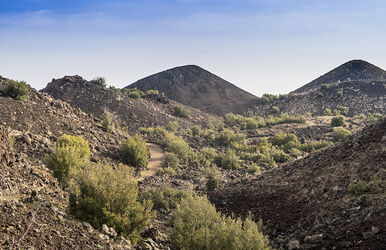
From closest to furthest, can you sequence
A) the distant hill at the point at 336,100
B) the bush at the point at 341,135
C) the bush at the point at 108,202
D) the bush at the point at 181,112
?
the bush at the point at 108,202 < the bush at the point at 341,135 < the bush at the point at 181,112 < the distant hill at the point at 336,100

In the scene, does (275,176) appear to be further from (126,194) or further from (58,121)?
(58,121)

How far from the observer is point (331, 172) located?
15.3 metres

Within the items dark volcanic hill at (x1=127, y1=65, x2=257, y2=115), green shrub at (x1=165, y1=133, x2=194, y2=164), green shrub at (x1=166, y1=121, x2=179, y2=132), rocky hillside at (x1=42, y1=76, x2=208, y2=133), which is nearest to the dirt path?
green shrub at (x1=165, y1=133, x2=194, y2=164)

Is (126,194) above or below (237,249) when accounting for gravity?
above

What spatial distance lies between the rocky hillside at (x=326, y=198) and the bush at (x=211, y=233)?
243 centimetres

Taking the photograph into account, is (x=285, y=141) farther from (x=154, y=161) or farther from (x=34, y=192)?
(x=34, y=192)

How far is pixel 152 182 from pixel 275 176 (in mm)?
8801

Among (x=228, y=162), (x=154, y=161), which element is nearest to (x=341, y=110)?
(x=228, y=162)

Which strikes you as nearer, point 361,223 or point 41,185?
point 361,223

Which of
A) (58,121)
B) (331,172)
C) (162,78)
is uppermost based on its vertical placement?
(162,78)

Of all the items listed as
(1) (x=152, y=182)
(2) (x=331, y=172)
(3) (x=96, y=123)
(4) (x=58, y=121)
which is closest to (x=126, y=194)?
(2) (x=331, y=172)

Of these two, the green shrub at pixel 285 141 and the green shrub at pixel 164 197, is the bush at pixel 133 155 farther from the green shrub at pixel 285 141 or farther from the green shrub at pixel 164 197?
the green shrub at pixel 285 141

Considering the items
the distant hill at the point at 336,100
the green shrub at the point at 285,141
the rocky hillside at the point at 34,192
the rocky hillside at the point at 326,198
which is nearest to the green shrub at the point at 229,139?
the green shrub at the point at 285,141

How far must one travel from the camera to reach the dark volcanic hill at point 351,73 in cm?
10612
